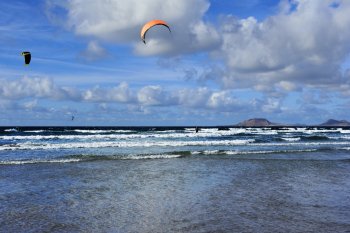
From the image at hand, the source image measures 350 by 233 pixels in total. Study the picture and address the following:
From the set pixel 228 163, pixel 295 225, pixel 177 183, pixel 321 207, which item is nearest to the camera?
pixel 295 225

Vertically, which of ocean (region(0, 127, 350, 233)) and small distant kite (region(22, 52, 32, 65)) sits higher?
small distant kite (region(22, 52, 32, 65))

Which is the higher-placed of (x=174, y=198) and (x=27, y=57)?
(x=27, y=57)

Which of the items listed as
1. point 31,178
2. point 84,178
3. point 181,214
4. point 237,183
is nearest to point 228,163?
point 237,183

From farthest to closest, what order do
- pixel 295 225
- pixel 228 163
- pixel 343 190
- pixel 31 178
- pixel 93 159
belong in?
pixel 93 159 → pixel 228 163 → pixel 31 178 → pixel 343 190 → pixel 295 225

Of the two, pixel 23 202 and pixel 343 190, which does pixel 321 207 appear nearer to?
pixel 343 190

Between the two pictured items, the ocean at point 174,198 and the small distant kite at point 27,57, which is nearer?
the ocean at point 174,198

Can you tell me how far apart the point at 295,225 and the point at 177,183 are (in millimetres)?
5689

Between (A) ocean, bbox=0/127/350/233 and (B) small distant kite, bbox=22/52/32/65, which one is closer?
(A) ocean, bbox=0/127/350/233

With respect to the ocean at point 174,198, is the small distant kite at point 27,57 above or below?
above

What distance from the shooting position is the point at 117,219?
8641mm

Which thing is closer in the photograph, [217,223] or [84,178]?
[217,223]

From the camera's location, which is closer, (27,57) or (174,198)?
(174,198)

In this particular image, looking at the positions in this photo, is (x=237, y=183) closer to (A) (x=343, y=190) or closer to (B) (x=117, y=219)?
(A) (x=343, y=190)

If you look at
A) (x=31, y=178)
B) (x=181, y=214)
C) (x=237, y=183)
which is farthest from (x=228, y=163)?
(x=181, y=214)
